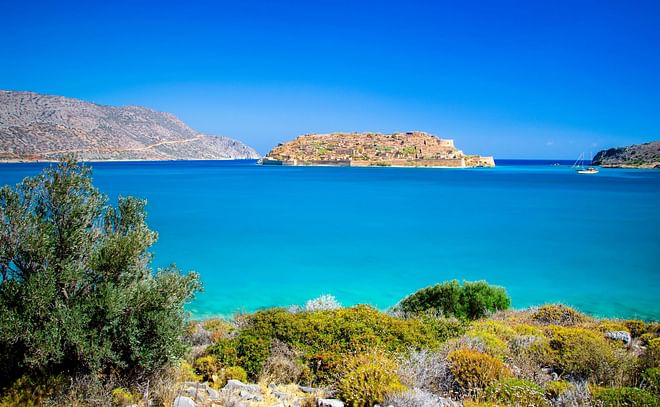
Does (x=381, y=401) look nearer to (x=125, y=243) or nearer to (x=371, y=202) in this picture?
(x=125, y=243)

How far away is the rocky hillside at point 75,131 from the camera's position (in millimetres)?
120438

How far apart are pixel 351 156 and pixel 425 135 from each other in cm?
4401

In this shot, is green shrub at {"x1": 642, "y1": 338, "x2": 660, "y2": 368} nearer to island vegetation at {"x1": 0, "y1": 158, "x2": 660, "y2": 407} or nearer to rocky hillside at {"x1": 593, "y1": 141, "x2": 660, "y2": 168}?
island vegetation at {"x1": 0, "y1": 158, "x2": 660, "y2": 407}

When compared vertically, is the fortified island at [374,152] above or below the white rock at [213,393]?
above

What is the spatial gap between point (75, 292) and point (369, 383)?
11.2ft

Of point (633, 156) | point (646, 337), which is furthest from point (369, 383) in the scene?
point (633, 156)

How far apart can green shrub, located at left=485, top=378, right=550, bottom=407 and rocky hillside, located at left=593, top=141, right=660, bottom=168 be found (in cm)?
15371

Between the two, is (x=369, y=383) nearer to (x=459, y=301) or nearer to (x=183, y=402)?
(x=183, y=402)

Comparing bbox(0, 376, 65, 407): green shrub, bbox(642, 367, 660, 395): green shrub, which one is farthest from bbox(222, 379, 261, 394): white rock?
bbox(642, 367, 660, 395): green shrub

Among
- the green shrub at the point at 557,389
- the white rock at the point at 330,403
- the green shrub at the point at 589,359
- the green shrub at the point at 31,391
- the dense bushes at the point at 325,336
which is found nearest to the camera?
the green shrub at the point at 31,391

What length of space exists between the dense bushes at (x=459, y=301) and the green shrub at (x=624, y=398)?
5.20m

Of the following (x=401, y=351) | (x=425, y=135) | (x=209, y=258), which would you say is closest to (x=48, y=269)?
(x=401, y=351)

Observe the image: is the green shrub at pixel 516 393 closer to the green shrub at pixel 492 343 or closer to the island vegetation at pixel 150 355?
the island vegetation at pixel 150 355

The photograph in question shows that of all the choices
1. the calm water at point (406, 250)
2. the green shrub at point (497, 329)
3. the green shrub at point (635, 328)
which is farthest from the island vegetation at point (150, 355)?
the calm water at point (406, 250)
